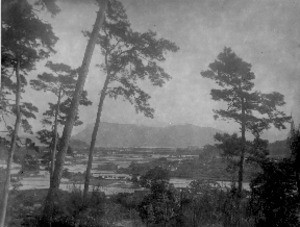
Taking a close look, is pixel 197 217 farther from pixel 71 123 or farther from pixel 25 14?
pixel 25 14

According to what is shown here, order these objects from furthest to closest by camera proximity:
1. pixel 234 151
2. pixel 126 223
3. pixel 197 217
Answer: pixel 234 151, pixel 126 223, pixel 197 217

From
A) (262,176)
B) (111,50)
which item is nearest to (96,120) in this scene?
(111,50)

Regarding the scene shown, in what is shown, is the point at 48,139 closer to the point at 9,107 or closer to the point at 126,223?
the point at 9,107

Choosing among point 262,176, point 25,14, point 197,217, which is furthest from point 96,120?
point 262,176

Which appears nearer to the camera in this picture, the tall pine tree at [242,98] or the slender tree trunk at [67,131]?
the slender tree trunk at [67,131]

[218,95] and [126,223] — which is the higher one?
[218,95]

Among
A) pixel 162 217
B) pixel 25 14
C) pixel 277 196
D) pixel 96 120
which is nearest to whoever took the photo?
pixel 277 196

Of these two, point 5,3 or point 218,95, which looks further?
point 218,95

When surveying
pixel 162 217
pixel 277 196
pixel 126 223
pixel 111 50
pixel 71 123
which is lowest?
pixel 126 223

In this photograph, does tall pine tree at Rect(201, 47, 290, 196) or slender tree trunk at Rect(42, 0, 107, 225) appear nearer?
slender tree trunk at Rect(42, 0, 107, 225)
